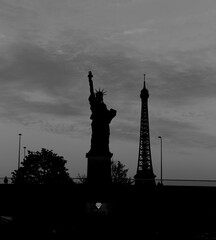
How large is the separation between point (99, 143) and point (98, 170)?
2.72 meters

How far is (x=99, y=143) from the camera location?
59.4 meters

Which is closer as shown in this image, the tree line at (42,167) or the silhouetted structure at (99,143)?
the silhouetted structure at (99,143)

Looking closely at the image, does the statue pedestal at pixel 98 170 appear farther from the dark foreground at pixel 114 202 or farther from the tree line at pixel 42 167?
the tree line at pixel 42 167

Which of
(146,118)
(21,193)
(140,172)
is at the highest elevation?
(146,118)

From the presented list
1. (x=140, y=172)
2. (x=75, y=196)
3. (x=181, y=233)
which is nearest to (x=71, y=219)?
(x=75, y=196)

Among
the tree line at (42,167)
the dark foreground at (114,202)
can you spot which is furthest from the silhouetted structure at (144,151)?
the dark foreground at (114,202)

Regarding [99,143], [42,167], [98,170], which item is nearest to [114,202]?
[98,170]

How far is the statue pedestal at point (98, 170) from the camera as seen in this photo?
5862 centimetres

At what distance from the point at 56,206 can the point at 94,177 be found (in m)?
4.64

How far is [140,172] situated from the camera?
5034 inches

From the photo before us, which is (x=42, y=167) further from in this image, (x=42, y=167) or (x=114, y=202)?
(x=114, y=202)

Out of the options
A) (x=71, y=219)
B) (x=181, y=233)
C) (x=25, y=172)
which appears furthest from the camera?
(x=25, y=172)

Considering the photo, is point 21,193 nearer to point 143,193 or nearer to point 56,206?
point 56,206

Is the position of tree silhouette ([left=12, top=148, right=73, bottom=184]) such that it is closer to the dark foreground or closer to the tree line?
the tree line
